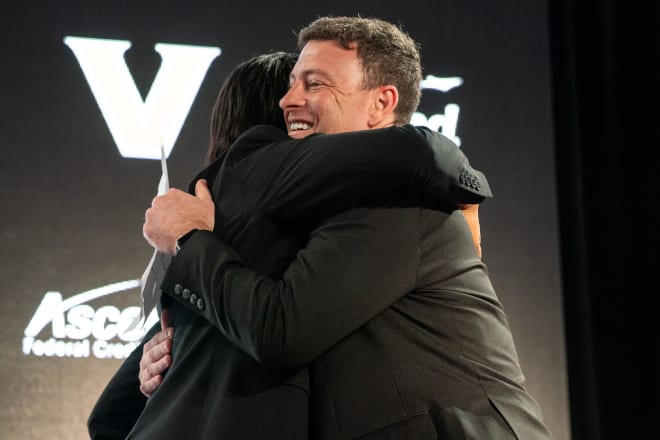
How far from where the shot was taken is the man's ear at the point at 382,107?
1.40m

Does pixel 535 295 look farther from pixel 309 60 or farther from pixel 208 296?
pixel 208 296

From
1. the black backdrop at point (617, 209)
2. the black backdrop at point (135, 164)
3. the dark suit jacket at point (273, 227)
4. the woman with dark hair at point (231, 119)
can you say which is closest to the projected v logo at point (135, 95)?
the black backdrop at point (135, 164)

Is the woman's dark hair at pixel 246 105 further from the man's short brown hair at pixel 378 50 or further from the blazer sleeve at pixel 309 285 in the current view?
the blazer sleeve at pixel 309 285

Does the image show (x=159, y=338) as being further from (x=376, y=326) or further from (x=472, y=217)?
(x=472, y=217)

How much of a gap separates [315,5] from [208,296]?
7.68 feet

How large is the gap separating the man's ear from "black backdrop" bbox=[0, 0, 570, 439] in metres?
1.75

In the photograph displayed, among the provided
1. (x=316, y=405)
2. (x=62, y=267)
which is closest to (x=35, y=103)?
(x=62, y=267)

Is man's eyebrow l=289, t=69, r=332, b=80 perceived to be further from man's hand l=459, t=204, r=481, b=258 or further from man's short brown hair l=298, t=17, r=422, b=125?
man's hand l=459, t=204, r=481, b=258

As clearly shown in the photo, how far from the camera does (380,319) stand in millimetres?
1102

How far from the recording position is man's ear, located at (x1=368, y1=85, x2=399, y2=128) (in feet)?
4.59

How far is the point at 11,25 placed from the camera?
306 cm

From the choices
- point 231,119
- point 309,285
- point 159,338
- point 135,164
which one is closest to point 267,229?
point 309,285

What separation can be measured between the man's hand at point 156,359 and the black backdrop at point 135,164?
5.73 ft

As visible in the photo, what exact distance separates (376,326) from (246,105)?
1.96 ft
